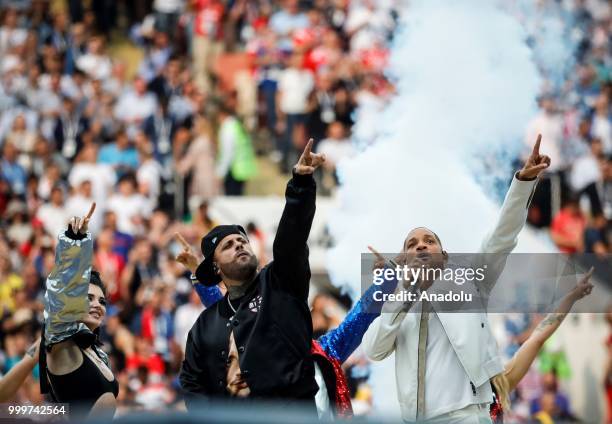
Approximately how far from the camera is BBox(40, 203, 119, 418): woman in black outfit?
665 cm

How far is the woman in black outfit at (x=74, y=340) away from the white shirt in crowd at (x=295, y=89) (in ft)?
33.9

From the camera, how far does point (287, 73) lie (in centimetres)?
1764

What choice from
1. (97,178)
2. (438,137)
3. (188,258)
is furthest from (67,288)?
(97,178)

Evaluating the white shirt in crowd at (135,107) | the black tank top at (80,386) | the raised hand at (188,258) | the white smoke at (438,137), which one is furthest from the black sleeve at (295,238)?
the white shirt in crowd at (135,107)

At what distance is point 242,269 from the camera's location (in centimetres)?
687

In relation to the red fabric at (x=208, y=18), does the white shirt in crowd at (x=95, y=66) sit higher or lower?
lower

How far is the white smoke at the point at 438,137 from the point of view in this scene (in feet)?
32.6

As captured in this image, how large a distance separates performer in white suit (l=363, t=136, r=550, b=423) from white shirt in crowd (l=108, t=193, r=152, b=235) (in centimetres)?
851

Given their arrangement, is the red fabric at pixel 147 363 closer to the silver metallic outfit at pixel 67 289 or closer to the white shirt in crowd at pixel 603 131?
the white shirt in crowd at pixel 603 131

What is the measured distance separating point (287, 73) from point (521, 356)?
10.5m

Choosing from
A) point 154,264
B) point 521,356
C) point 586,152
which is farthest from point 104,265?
point 521,356

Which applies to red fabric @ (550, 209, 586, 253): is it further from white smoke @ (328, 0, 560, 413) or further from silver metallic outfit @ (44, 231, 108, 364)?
silver metallic outfit @ (44, 231, 108, 364)

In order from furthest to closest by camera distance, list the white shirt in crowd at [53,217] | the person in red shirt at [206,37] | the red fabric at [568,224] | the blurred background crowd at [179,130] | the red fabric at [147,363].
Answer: the person in red shirt at [206,37] → the red fabric at [568,224] → the white shirt in crowd at [53,217] → the blurred background crowd at [179,130] → the red fabric at [147,363]

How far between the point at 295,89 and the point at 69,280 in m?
10.9
